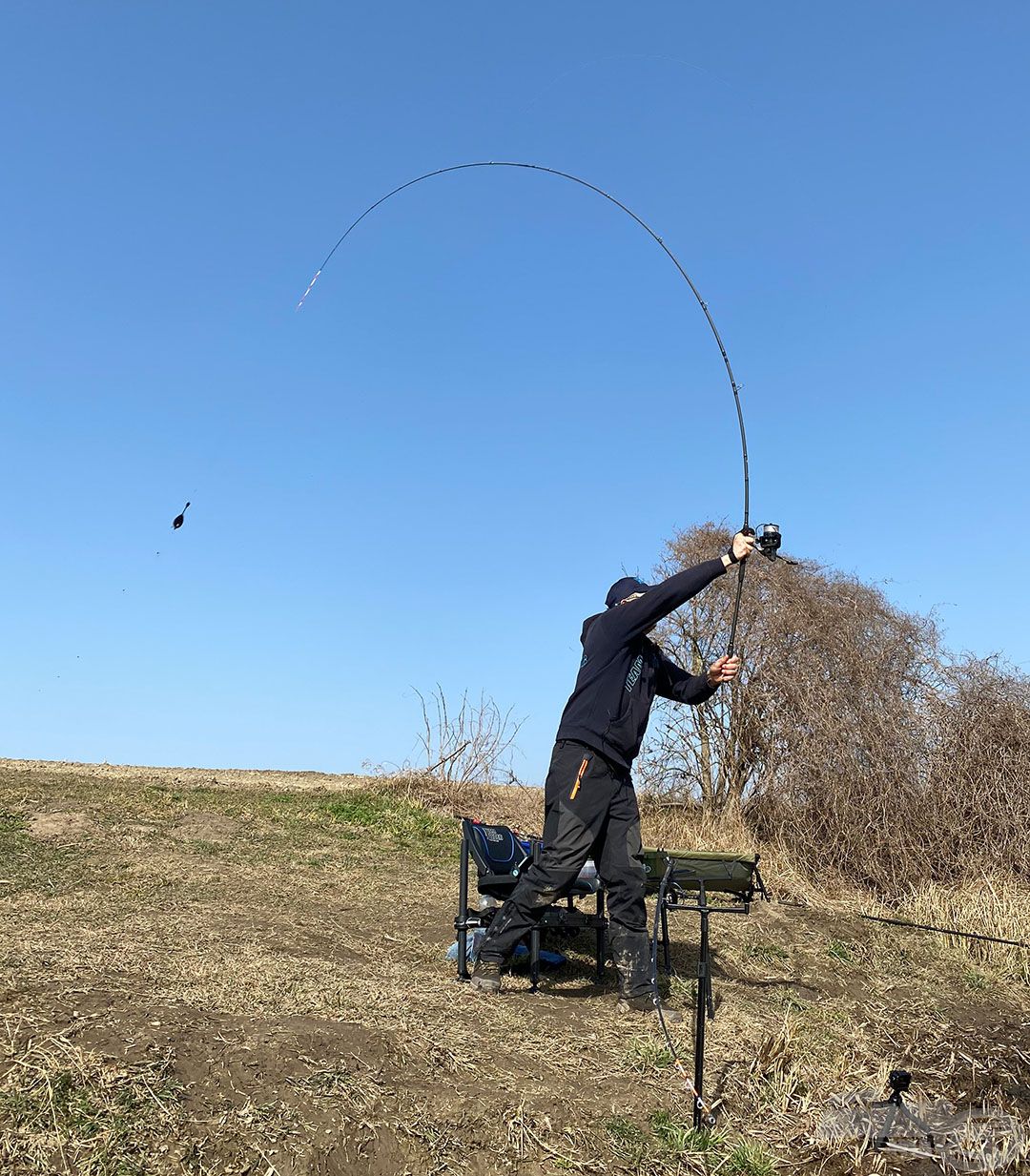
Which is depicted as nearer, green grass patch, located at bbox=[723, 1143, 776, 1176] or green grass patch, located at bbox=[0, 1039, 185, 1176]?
green grass patch, located at bbox=[0, 1039, 185, 1176]

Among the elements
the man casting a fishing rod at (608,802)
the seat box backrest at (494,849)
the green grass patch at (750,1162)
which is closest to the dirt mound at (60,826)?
the seat box backrest at (494,849)

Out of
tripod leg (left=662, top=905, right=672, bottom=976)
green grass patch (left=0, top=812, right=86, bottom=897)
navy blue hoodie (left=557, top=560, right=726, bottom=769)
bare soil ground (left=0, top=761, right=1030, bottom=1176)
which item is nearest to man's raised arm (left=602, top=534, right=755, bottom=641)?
navy blue hoodie (left=557, top=560, right=726, bottom=769)

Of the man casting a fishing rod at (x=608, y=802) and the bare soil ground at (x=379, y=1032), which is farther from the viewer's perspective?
the man casting a fishing rod at (x=608, y=802)

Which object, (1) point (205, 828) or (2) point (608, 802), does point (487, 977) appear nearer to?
(2) point (608, 802)

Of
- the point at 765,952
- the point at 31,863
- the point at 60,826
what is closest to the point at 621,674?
the point at 765,952

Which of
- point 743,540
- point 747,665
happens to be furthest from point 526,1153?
point 747,665

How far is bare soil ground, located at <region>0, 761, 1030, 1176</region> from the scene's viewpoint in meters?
4.00

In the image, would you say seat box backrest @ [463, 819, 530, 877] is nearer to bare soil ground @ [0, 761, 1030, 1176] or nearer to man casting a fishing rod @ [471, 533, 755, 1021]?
man casting a fishing rod @ [471, 533, 755, 1021]

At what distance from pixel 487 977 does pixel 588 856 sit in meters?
0.87

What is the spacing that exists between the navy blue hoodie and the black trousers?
109mm

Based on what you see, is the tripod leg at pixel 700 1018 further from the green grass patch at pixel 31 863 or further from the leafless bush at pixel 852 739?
the leafless bush at pixel 852 739

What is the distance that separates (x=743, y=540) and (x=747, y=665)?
21.5 feet

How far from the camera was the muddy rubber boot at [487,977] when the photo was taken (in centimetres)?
598

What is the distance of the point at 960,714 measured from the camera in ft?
36.8
